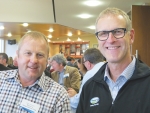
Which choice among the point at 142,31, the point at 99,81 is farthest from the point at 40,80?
the point at 142,31

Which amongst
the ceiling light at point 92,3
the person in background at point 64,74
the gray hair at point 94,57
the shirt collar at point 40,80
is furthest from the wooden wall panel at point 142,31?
the shirt collar at point 40,80

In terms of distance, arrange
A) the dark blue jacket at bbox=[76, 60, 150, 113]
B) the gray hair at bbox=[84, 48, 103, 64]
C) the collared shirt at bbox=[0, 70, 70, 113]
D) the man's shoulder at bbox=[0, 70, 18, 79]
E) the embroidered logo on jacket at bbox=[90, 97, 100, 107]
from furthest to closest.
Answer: the gray hair at bbox=[84, 48, 103, 64], the man's shoulder at bbox=[0, 70, 18, 79], the collared shirt at bbox=[0, 70, 70, 113], the embroidered logo on jacket at bbox=[90, 97, 100, 107], the dark blue jacket at bbox=[76, 60, 150, 113]

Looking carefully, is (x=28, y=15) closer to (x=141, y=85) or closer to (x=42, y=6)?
(x=42, y=6)

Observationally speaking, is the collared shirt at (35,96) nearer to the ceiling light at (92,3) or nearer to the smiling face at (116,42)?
the smiling face at (116,42)

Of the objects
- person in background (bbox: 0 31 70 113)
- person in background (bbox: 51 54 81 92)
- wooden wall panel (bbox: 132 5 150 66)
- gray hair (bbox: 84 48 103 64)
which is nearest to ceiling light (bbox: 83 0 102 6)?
wooden wall panel (bbox: 132 5 150 66)

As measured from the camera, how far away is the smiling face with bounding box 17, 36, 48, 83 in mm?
1509

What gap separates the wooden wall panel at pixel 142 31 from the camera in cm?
505

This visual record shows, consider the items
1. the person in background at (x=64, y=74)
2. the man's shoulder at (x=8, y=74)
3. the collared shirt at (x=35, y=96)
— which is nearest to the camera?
the collared shirt at (x=35, y=96)

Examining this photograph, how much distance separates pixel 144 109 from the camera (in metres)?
1.11

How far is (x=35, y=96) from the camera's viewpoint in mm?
1536

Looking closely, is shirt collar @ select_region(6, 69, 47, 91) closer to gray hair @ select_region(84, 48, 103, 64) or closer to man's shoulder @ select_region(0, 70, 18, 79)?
man's shoulder @ select_region(0, 70, 18, 79)

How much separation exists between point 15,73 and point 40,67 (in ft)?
0.81

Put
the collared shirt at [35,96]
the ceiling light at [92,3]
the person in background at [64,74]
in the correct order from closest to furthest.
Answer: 1. the collared shirt at [35,96]
2. the person in background at [64,74]
3. the ceiling light at [92,3]

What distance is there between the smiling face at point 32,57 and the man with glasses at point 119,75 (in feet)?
1.51
